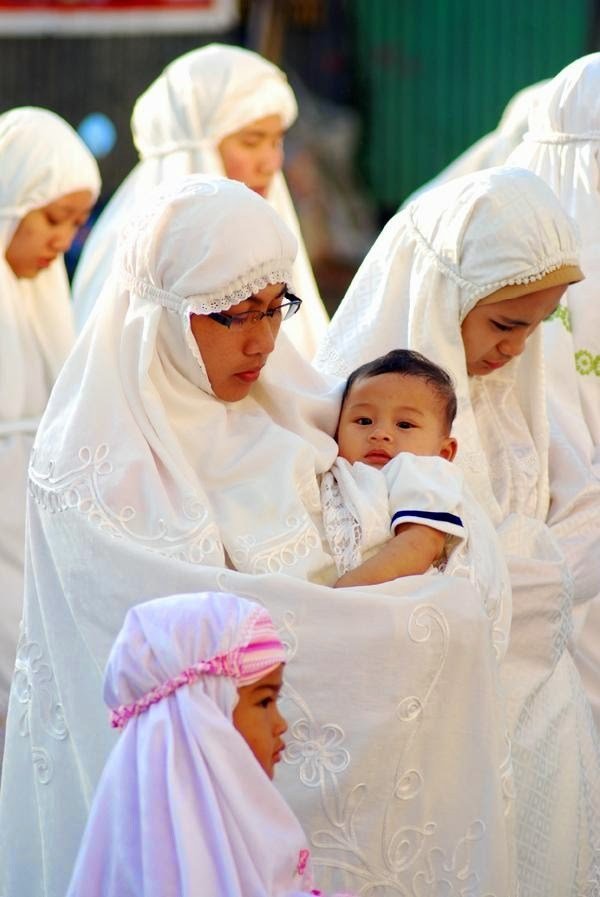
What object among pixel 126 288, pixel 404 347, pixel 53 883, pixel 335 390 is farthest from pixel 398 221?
pixel 53 883

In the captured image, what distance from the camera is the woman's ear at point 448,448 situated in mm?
4895

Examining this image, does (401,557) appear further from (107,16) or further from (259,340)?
(107,16)

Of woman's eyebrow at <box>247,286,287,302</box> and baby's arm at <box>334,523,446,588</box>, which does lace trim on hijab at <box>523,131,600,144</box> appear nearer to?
woman's eyebrow at <box>247,286,287,302</box>

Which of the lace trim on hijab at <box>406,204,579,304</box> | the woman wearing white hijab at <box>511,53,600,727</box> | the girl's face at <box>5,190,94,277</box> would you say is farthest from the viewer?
the girl's face at <box>5,190,94,277</box>

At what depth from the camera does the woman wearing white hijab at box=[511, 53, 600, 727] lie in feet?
18.9

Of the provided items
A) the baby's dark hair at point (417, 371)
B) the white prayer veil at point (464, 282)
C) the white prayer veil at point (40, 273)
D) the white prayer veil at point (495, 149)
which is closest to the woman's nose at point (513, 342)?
the white prayer veil at point (464, 282)

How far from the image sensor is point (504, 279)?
530 cm

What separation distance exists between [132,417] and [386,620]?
2.54ft

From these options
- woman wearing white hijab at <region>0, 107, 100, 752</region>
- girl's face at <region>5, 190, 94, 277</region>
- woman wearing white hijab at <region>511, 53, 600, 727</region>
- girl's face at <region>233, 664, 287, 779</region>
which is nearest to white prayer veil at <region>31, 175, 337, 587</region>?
girl's face at <region>233, 664, 287, 779</region>

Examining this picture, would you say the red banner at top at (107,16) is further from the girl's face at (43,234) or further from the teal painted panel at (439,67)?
the girl's face at (43,234)

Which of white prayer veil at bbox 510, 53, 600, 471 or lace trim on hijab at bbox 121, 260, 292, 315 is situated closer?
lace trim on hijab at bbox 121, 260, 292, 315

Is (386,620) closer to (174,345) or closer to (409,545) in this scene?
(409,545)

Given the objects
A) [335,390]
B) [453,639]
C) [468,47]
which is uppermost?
[335,390]

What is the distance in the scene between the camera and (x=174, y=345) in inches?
187
